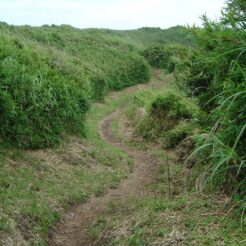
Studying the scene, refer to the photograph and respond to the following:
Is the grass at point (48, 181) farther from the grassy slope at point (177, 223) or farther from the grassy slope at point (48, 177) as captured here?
the grassy slope at point (177, 223)

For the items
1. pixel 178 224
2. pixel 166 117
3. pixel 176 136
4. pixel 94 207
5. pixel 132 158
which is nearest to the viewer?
pixel 178 224

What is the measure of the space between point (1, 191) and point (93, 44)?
3433 cm

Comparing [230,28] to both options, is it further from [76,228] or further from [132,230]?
[76,228]

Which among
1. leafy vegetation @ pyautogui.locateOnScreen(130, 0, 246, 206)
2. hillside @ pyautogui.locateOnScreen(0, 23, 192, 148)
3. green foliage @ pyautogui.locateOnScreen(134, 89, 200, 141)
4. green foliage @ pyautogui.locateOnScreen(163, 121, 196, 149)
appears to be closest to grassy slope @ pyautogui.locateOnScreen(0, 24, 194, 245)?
hillside @ pyautogui.locateOnScreen(0, 23, 192, 148)

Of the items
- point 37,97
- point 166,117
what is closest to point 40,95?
point 37,97

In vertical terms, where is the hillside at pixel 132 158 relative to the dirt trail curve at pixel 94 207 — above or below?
above

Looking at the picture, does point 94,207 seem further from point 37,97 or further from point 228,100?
point 228,100

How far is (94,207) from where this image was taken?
27.6ft

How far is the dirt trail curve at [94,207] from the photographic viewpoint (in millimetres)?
6873

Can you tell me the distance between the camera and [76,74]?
15766 millimetres

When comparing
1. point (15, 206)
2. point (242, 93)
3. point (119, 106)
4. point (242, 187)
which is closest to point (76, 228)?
point (15, 206)

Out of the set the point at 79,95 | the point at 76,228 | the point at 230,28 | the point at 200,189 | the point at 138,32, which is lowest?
the point at 76,228

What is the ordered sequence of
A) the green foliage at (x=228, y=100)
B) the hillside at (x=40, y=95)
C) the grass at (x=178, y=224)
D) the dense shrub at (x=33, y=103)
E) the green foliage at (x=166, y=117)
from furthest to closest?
the green foliage at (x=166, y=117) < the hillside at (x=40, y=95) < the dense shrub at (x=33, y=103) < the green foliage at (x=228, y=100) < the grass at (x=178, y=224)

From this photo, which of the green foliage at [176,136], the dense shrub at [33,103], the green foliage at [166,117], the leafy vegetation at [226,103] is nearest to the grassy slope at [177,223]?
the leafy vegetation at [226,103]
